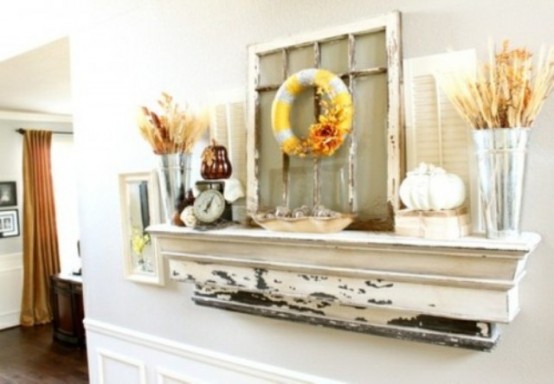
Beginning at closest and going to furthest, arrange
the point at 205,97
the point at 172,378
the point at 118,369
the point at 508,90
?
the point at 508,90
the point at 205,97
the point at 172,378
the point at 118,369

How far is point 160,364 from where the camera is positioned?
7.15 feet

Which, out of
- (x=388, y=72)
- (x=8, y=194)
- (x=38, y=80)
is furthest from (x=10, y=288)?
(x=388, y=72)

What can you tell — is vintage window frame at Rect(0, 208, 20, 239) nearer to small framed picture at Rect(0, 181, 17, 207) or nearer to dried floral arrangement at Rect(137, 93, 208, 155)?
small framed picture at Rect(0, 181, 17, 207)

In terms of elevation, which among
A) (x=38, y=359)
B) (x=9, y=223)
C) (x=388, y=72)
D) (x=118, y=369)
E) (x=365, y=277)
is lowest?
(x=38, y=359)

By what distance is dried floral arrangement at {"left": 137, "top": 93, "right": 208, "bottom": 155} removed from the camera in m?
1.86

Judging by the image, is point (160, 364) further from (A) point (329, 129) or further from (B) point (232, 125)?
(A) point (329, 129)

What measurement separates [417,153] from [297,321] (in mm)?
676

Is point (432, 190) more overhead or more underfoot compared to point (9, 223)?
more overhead

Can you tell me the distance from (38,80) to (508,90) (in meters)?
3.83

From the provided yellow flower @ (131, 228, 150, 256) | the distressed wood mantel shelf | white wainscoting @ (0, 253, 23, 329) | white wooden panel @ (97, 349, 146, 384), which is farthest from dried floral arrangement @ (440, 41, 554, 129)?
white wainscoting @ (0, 253, 23, 329)

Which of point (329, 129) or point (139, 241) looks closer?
point (329, 129)

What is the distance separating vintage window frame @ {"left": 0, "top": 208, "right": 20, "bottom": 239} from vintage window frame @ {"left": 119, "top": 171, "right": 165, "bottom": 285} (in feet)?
13.1

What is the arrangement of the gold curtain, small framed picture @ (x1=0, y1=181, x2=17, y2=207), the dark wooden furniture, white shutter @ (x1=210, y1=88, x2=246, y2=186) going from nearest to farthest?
1. white shutter @ (x1=210, y1=88, x2=246, y2=186)
2. the dark wooden furniture
3. small framed picture @ (x1=0, y1=181, x2=17, y2=207)
4. the gold curtain

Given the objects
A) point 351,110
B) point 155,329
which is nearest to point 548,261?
point 351,110
